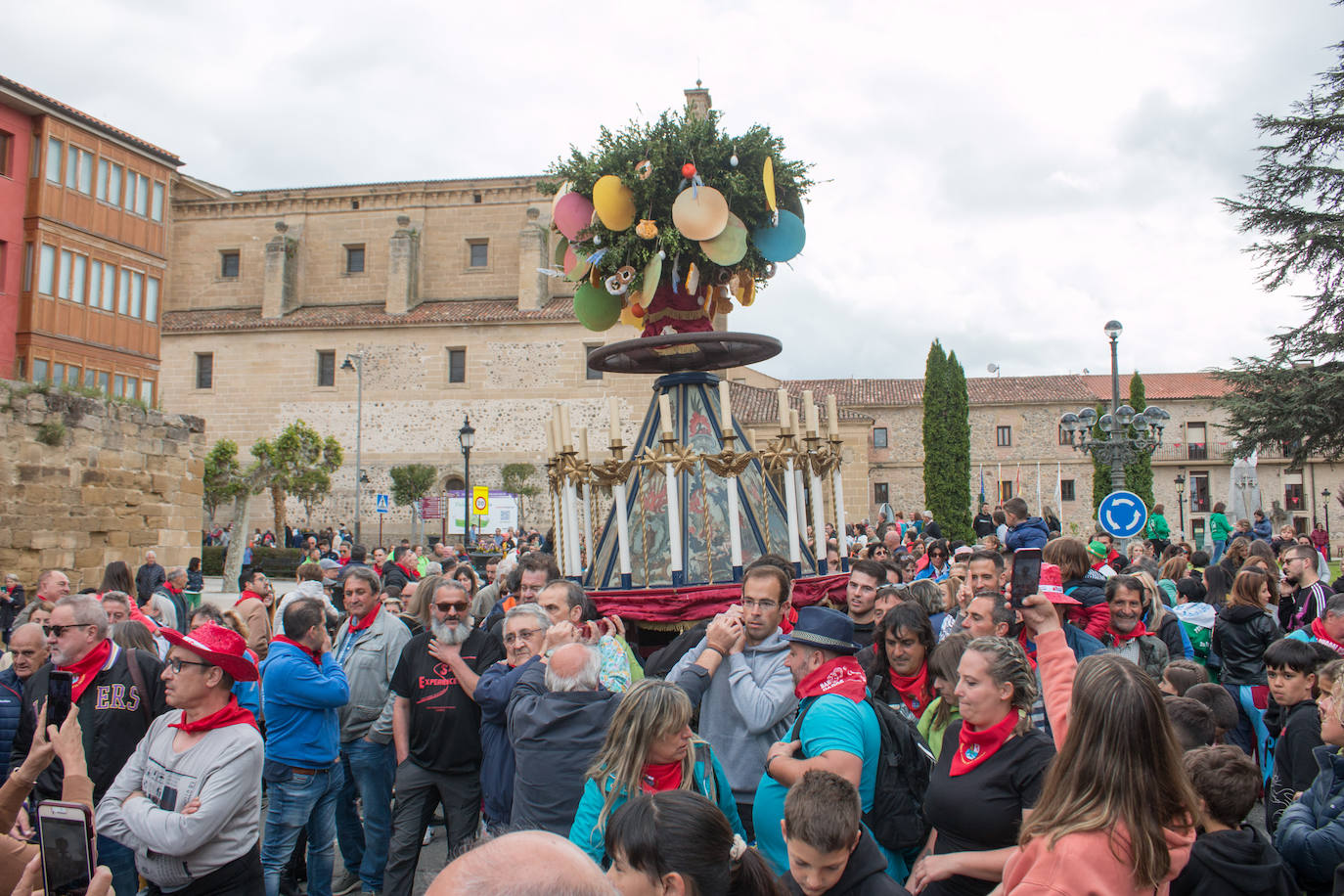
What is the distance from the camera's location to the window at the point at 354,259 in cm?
4722

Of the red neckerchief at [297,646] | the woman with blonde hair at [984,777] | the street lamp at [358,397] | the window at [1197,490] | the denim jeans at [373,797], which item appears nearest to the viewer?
the woman with blonde hair at [984,777]

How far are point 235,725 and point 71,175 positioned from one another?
20059 millimetres

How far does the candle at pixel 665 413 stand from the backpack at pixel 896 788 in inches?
124

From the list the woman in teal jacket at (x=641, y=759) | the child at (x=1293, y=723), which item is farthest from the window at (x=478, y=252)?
the woman in teal jacket at (x=641, y=759)

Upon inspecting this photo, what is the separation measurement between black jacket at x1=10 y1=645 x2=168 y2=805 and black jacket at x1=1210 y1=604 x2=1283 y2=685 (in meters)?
6.56

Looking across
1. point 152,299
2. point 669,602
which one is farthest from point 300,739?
point 152,299

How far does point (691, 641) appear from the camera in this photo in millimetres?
4938

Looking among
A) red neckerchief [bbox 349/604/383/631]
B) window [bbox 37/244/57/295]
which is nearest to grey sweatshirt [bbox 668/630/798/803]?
red neckerchief [bbox 349/604/383/631]

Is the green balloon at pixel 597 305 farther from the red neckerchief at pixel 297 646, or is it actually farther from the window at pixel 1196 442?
the window at pixel 1196 442

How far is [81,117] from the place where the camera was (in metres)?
19.8

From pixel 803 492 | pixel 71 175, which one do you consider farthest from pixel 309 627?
pixel 71 175

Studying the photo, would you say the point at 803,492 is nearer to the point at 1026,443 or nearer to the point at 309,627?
the point at 309,627

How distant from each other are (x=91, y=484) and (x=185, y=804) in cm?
1582

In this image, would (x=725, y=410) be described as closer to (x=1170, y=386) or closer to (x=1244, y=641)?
(x=1244, y=641)
